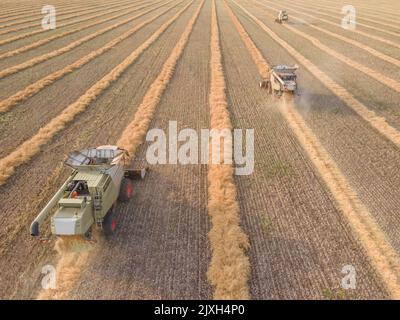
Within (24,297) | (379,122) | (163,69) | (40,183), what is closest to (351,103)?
(379,122)

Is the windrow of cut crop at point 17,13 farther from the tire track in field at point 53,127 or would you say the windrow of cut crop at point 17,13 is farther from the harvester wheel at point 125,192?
the harvester wheel at point 125,192

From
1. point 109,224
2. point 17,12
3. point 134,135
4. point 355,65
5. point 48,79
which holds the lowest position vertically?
point 109,224

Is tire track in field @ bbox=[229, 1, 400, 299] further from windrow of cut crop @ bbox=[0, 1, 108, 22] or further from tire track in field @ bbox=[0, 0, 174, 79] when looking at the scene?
windrow of cut crop @ bbox=[0, 1, 108, 22]

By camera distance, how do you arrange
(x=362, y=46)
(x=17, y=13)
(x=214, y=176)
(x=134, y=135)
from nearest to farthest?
(x=214, y=176) < (x=134, y=135) < (x=362, y=46) < (x=17, y=13)

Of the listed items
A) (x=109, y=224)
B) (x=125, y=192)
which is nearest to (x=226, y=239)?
(x=109, y=224)

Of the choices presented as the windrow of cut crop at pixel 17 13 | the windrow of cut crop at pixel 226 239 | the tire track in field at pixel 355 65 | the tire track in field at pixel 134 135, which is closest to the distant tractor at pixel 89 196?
the tire track in field at pixel 134 135

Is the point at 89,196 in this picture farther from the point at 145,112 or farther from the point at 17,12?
the point at 17,12
